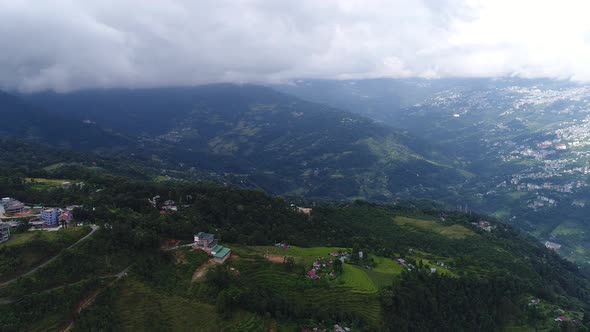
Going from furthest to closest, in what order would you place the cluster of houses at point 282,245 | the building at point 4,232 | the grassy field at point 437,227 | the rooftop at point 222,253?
the grassy field at point 437,227 → the cluster of houses at point 282,245 → the rooftop at point 222,253 → the building at point 4,232

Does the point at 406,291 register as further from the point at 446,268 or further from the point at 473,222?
the point at 473,222

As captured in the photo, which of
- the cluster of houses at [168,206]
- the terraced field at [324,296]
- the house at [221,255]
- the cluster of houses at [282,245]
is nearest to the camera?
the terraced field at [324,296]

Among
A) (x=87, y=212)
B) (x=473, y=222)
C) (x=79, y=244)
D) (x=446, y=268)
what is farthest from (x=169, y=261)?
(x=473, y=222)

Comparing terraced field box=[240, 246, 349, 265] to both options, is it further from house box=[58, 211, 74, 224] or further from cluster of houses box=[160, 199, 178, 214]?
house box=[58, 211, 74, 224]

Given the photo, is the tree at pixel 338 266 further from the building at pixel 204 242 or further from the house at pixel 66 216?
the house at pixel 66 216

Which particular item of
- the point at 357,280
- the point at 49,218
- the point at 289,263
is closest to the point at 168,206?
the point at 49,218

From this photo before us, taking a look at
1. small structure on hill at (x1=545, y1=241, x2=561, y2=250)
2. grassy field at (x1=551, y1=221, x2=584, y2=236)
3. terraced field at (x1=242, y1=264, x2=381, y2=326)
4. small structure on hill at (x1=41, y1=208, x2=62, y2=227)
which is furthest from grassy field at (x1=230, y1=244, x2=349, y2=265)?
grassy field at (x1=551, y1=221, x2=584, y2=236)

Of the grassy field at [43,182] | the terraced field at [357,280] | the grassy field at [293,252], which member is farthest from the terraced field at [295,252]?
the grassy field at [43,182]
